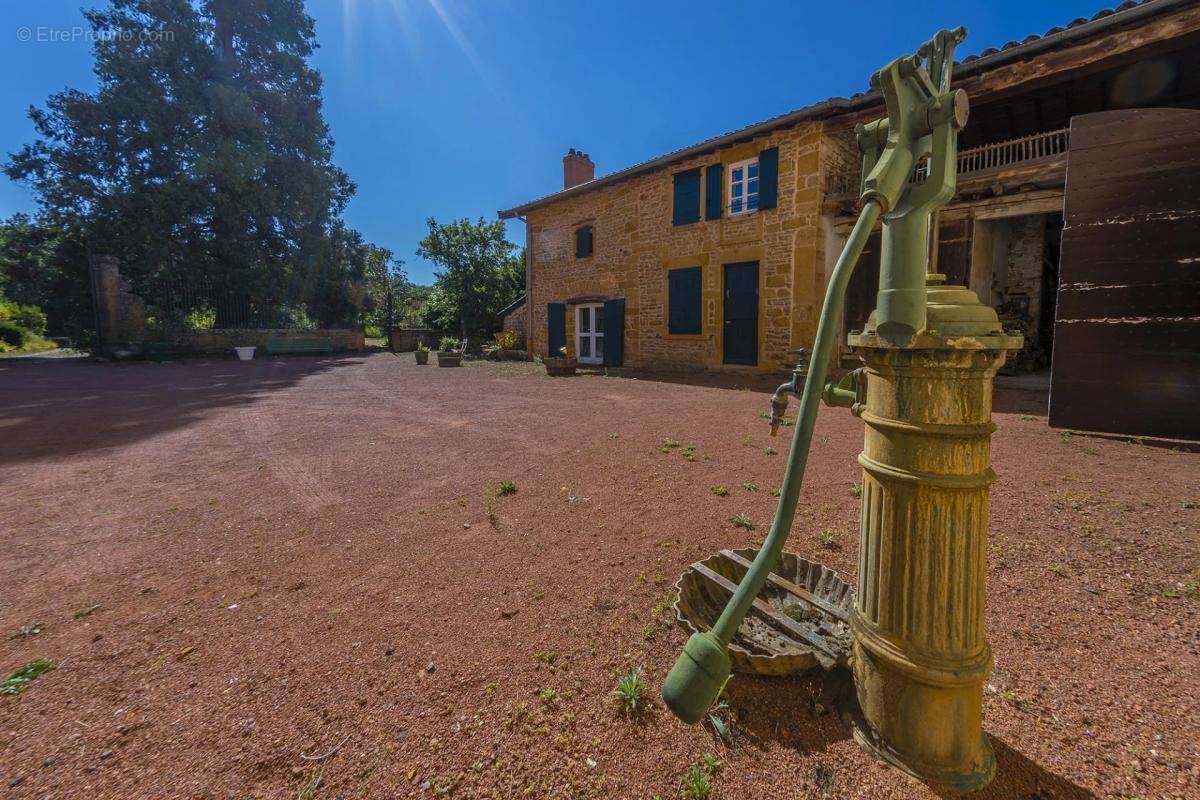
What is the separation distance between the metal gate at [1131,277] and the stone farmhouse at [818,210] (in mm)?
55

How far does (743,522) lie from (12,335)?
34304 millimetres

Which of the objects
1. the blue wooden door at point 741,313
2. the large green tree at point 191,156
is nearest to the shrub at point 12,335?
the large green tree at point 191,156

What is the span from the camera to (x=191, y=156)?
59.6 ft

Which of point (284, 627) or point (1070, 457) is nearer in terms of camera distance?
point (284, 627)

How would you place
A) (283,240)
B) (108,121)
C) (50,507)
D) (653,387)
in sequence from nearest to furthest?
(50,507), (653,387), (108,121), (283,240)

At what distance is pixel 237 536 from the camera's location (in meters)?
3.01

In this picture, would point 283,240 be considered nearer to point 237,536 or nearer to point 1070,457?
point 237,536

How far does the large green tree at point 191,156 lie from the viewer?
17359 millimetres

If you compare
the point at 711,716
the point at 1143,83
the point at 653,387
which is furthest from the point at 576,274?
the point at 711,716

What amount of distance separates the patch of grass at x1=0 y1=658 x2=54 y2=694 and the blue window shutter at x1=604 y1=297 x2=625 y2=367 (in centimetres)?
1272

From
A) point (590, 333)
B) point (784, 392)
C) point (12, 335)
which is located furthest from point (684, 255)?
point (12, 335)

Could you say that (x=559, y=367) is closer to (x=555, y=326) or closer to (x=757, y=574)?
(x=555, y=326)

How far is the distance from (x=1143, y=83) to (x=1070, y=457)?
8399 millimetres

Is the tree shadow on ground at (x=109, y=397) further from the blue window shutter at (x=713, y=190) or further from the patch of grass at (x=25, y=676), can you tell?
the blue window shutter at (x=713, y=190)
